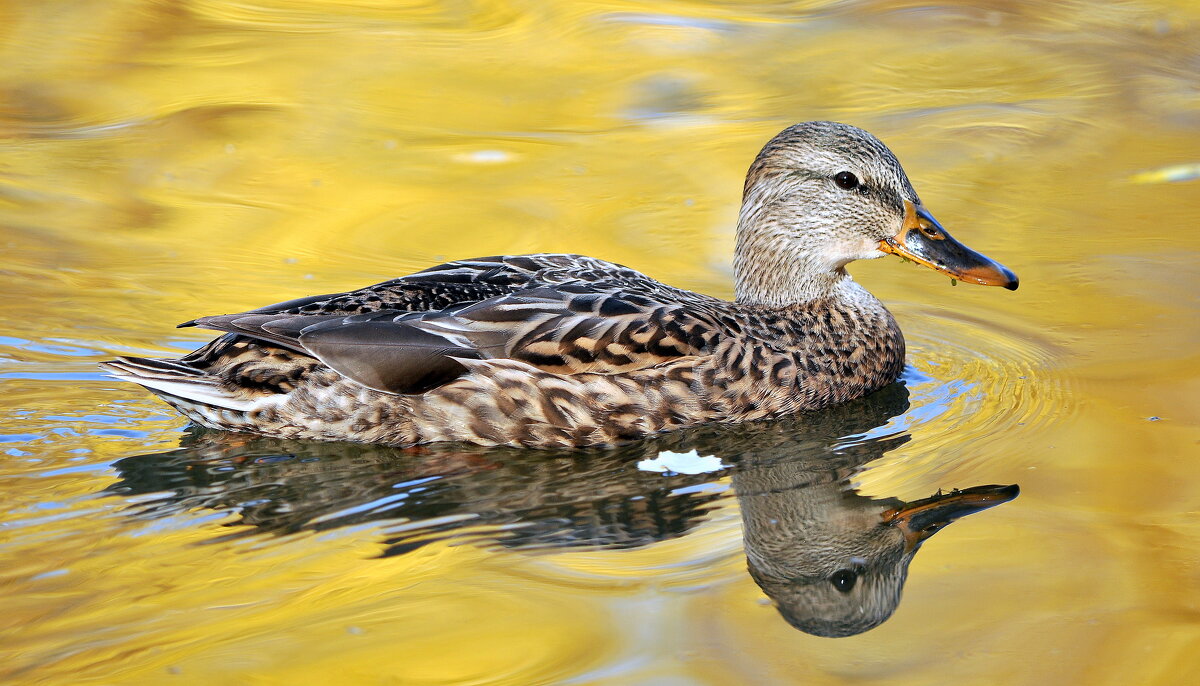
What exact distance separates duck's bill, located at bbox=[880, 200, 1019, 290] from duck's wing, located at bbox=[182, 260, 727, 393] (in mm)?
1141

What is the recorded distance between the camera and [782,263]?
725 centimetres

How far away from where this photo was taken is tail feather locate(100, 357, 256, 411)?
6.24 metres

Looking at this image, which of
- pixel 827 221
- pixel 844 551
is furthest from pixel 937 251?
pixel 844 551

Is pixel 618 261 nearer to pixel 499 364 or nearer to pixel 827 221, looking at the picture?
pixel 827 221

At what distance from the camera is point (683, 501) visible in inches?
228

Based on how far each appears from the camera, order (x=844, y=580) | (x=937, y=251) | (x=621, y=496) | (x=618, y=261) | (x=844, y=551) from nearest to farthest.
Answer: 1. (x=844, y=580)
2. (x=844, y=551)
3. (x=621, y=496)
4. (x=937, y=251)
5. (x=618, y=261)

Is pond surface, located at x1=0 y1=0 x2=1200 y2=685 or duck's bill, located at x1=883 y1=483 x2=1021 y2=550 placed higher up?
pond surface, located at x1=0 y1=0 x2=1200 y2=685

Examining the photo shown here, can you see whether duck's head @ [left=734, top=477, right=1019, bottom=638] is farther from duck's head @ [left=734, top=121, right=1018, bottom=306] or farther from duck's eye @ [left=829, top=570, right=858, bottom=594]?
duck's head @ [left=734, top=121, right=1018, bottom=306]

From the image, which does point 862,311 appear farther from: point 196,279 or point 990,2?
point 990,2

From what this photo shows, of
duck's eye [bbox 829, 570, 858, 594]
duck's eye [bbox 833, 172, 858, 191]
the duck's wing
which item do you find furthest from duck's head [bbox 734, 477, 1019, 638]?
duck's eye [bbox 833, 172, 858, 191]

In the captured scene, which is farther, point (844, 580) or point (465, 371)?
point (465, 371)

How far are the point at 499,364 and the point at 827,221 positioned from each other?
188cm

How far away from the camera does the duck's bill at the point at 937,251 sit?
690 centimetres

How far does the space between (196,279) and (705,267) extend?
3.00 metres
